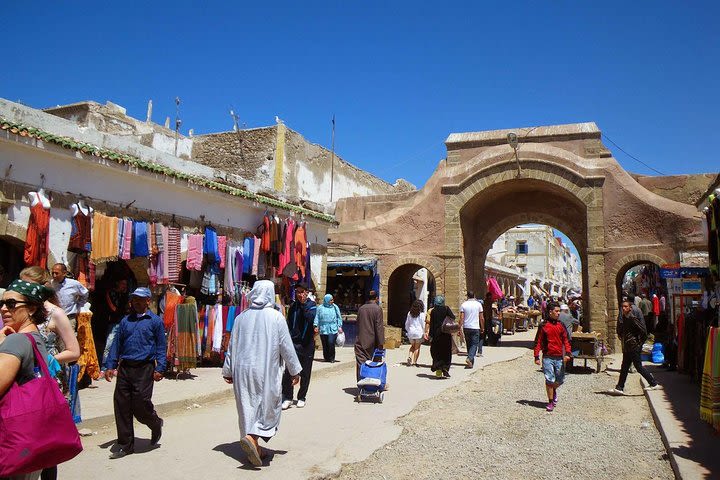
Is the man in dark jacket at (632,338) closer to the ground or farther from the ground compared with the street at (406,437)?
farther from the ground

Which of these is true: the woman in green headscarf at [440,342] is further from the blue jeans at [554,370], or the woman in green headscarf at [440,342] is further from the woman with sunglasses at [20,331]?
the woman with sunglasses at [20,331]

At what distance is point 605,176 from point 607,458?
1429cm

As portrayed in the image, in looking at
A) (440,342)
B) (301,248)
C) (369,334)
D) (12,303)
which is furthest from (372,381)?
(301,248)

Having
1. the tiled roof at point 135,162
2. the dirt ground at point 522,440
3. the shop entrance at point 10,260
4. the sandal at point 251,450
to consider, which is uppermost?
the tiled roof at point 135,162

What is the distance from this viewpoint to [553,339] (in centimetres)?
797

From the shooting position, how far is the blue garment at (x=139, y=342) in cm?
522

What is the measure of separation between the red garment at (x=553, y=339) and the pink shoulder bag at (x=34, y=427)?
21.5ft

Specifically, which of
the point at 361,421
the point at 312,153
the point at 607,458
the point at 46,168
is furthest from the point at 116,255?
the point at 312,153

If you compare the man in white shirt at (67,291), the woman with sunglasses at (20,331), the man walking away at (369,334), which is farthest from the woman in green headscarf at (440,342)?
the woman with sunglasses at (20,331)

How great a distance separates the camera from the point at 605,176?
1798 cm

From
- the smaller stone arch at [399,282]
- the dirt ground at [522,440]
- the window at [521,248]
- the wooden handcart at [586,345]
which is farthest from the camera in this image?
the window at [521,248]

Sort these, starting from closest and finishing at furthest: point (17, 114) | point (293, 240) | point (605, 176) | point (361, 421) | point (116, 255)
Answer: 1. point (361, 421)
2. point (17, 114)
3. point (116, 255)
4. point (293, 240)
5. point (605, 176)

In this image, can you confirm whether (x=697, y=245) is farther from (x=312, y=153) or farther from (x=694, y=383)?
(x=312, y=153)

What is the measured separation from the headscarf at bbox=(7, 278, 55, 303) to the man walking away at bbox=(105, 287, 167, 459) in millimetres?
2095
